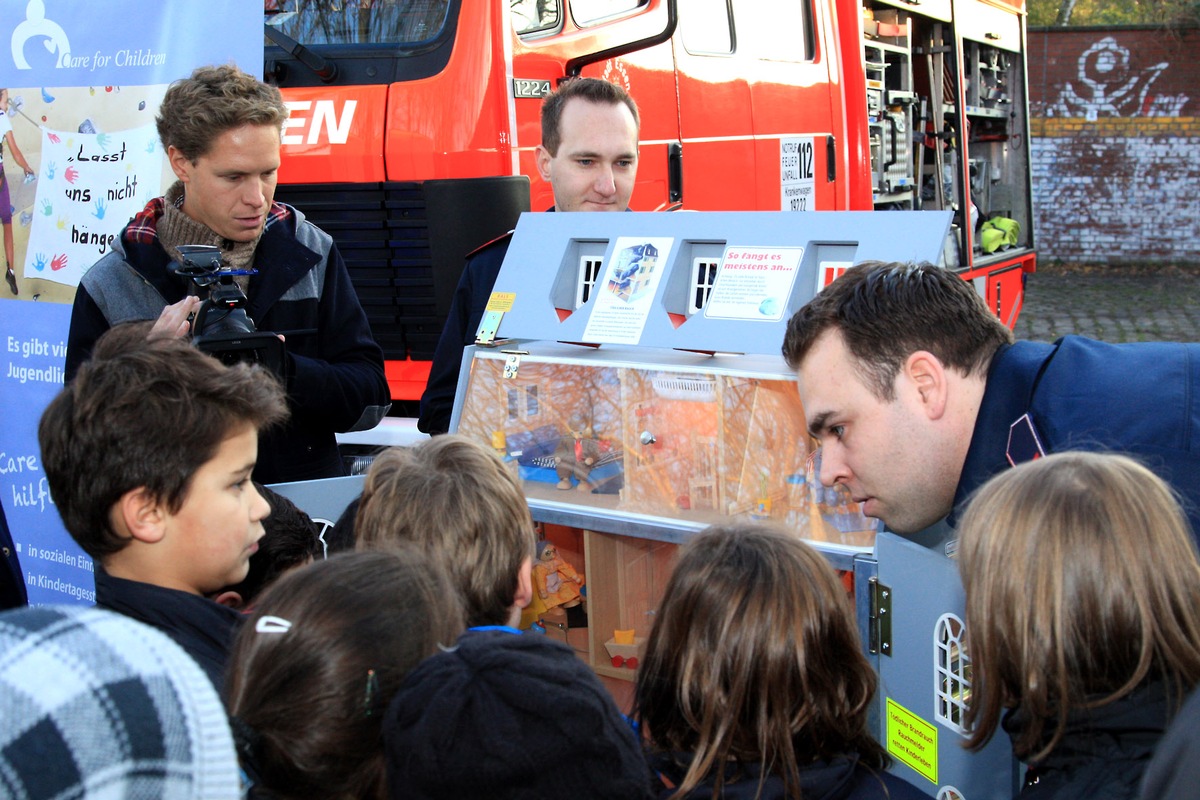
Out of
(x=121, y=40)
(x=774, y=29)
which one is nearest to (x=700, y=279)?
(x=121, y=40)

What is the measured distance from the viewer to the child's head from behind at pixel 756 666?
1713mm

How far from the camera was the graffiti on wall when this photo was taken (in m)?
16.1

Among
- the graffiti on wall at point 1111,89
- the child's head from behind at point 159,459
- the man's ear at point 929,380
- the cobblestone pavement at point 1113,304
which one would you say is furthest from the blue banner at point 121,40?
the graffiti on wall at point 1111,89

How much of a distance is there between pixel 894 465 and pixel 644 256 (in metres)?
0.94

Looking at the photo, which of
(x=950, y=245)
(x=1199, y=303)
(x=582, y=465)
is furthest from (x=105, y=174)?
(x=1199, y=303)

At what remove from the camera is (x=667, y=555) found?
3.02 m

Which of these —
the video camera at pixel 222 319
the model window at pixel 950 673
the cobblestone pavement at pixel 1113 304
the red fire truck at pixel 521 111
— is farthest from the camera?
the cobblestone pavement at pixel 1113 304

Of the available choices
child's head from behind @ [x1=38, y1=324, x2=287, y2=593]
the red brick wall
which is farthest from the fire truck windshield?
the red brick wall

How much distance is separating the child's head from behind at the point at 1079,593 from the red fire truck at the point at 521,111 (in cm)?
288

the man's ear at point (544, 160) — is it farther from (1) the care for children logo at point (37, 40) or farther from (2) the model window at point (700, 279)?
(1) the care for children logo at point (37, 40)

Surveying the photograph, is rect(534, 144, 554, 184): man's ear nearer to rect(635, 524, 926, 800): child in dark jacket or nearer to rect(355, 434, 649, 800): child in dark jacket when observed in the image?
rect(635, 524, 926, 800): child in dark jacket

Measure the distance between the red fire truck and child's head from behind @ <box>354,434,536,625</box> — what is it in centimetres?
217

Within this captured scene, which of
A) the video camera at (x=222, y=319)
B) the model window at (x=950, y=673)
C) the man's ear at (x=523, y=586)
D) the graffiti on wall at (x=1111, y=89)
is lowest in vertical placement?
the model window at (x=950, y=673)

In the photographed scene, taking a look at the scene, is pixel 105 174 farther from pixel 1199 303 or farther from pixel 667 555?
pixel 1199 303
